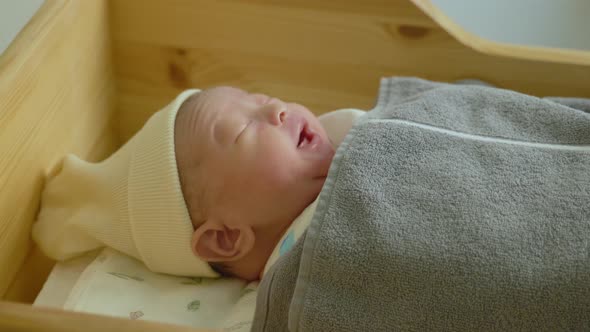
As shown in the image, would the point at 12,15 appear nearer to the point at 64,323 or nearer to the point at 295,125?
the point at 295,125

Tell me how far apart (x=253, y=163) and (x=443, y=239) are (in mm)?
272

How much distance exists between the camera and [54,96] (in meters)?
0.96

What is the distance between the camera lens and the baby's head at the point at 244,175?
865 millimetres

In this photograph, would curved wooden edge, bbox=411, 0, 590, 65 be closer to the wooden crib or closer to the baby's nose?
the wooden crib

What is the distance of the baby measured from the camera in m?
0.87

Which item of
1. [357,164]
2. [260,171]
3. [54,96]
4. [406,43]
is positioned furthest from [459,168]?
[54,96]

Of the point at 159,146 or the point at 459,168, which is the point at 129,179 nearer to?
the point at 159,146

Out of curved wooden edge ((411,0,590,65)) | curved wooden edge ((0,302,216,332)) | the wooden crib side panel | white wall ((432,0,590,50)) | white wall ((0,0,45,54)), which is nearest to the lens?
curved wooden edge ((0,302,216,332))

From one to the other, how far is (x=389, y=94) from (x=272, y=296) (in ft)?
1.25

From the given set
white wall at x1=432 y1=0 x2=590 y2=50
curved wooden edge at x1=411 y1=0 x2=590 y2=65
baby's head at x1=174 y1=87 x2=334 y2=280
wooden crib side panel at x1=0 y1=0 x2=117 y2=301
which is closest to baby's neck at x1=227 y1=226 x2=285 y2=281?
baby's head at x1=174 y1=87 x2=334 y2=280

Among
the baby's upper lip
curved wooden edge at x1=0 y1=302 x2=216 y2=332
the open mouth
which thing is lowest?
curved wooden edge at x1=0 y1=302 x2=216 y2=332

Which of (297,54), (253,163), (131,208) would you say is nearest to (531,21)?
(297,54)

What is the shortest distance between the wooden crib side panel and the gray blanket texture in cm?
35

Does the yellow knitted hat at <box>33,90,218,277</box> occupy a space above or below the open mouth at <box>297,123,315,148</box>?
below
